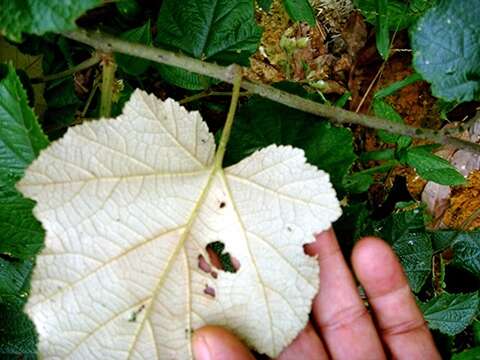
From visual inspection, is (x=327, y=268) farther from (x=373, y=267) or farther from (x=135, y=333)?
(x=135, y=333)

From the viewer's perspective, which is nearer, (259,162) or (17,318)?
(259,162)

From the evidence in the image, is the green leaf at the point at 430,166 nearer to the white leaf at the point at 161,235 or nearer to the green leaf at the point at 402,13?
the green leaf at the point at 402,13

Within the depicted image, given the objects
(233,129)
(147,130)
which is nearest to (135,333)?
(147,130)

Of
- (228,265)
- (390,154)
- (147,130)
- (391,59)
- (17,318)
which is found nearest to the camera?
(147,130)

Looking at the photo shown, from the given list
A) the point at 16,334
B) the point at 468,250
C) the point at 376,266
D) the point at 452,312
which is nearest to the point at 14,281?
the point at 16,334

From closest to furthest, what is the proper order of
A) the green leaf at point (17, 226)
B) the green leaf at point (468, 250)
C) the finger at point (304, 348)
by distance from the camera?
the green leaf at point (17, 226) → the finger at point (304, 348) → the green leaf at point (468, 250)

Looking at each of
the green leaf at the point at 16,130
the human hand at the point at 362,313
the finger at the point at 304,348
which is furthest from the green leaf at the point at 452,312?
the green leaf at the point at 16,130
